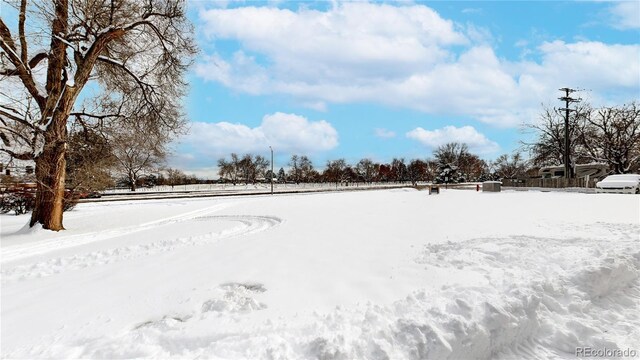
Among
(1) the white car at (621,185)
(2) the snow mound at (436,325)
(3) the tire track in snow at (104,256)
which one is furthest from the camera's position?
(1) the white car at (621,185)

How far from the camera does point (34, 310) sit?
5648 mm

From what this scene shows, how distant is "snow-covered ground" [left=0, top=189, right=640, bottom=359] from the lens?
4262 mm

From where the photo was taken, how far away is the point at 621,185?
28359mm

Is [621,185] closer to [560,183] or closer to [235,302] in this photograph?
[560,183]

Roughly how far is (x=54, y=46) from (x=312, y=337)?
51.0 ft

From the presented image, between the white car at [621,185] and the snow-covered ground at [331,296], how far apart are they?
2201cm

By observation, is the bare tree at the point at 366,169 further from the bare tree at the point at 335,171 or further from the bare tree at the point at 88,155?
the bare tree at the point at 88,155

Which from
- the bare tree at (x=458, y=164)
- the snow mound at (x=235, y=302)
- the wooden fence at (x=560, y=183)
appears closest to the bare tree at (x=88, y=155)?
the snow mound at (x=235, y=302)

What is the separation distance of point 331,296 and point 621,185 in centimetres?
3136

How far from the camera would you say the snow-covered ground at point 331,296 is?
14.0ft

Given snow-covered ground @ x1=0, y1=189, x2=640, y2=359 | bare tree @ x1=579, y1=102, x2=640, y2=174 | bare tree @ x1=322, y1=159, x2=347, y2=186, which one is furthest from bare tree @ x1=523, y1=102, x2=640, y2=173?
bare tree @ x1=322, y1=159, x2=347, y2=186

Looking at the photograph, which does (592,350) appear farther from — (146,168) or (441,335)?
(146,168)

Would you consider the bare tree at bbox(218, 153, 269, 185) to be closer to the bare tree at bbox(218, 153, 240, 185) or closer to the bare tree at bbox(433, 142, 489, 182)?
the bare tree at bbox(218, 153, 240, 185)

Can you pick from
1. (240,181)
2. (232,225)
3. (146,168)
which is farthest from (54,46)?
(240,181)
